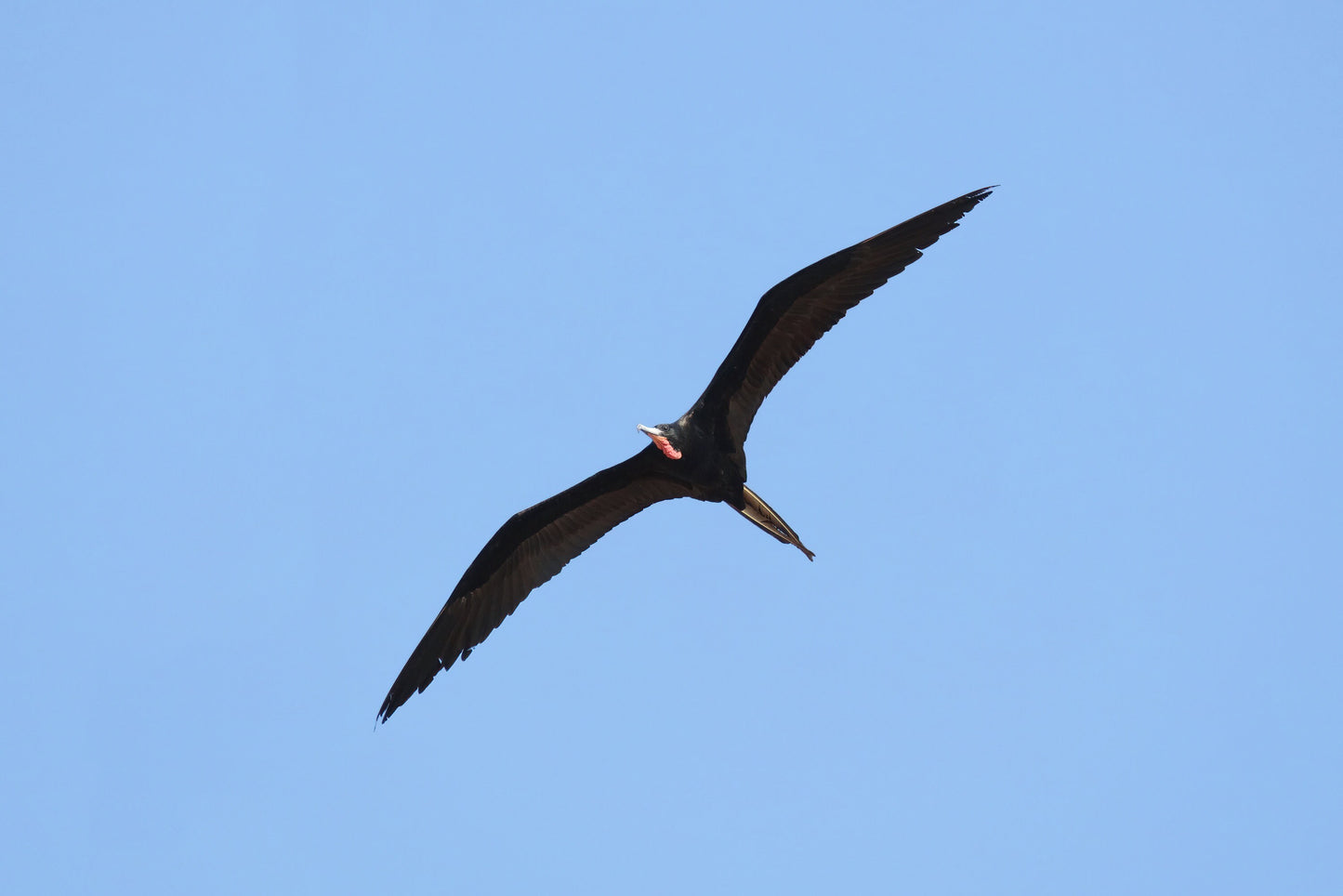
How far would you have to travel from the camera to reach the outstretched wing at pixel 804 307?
12.4 metres

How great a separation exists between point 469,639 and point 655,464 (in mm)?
2714

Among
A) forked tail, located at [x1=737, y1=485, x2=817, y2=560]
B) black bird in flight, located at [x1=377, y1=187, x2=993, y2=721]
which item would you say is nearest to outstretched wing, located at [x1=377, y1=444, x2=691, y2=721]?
black bird in flight, located at [x1=377, y1=187, x2=993, y2=721]

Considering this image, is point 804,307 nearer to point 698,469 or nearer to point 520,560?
point 698,469

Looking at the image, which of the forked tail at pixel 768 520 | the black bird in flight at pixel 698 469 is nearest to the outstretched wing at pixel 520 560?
the black bird in flight at pixel 698 469

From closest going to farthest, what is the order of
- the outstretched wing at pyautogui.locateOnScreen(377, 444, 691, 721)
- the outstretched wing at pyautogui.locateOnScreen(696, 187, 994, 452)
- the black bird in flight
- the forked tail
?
the outstretched wing at pyautogui.locateOnScreen(696, 187, 994, 452) → the black bird in flight → the forked tail → the outstretched wing at pyautogui.locateOnScreen(377, 444, 691, 721)

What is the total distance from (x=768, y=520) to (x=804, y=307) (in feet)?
6.94

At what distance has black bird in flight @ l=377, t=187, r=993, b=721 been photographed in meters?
12.5

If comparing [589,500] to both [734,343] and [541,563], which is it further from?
[734,343]

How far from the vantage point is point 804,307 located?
12.8 metres

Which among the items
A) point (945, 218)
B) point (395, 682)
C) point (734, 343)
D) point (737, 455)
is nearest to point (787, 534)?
point (737, 455)

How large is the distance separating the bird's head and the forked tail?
2.57ft

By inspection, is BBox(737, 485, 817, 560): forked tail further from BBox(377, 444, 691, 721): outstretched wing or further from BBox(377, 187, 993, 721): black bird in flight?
BBox(377, 444, 691, 721): outstretched wing

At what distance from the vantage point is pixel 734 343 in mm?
13016

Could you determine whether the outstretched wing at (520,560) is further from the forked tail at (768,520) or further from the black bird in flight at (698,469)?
the forked tail at (768,520)
